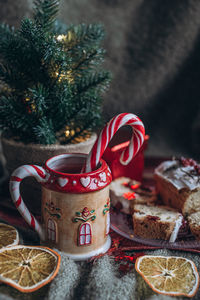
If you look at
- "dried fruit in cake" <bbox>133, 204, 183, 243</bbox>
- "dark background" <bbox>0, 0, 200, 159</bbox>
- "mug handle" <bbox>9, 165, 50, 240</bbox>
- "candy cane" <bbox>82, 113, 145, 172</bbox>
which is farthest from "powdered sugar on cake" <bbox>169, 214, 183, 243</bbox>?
"dark background" <bbox>0, 0, 200, 159</bbox>

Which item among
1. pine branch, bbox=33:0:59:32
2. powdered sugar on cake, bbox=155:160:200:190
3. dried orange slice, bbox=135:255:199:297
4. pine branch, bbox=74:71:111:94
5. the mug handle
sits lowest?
dried orange slice, bbox=135:255:199:297

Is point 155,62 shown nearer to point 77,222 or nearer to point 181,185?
point 181,185

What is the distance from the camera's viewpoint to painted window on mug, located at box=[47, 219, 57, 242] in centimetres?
97

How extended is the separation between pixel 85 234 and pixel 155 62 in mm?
1113

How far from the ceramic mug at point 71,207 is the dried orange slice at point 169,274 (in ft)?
0.52

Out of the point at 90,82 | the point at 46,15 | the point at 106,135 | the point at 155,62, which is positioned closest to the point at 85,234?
the point at 106,135

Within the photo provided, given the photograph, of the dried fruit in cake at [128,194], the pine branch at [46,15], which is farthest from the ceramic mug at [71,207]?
the pine branch at [46,15]

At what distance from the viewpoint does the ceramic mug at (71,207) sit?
36.4 inches

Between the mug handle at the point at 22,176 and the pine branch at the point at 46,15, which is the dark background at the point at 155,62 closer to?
the pine branch at the point at 46,15

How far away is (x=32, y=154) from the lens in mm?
1111

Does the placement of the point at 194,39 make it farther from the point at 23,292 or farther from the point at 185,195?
the point at 23,292

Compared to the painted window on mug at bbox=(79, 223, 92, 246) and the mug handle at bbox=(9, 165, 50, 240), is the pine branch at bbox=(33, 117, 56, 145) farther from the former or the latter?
the painted window on mug at bbox=(79, 223, 92, 246)

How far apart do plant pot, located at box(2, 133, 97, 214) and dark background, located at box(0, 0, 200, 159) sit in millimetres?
584

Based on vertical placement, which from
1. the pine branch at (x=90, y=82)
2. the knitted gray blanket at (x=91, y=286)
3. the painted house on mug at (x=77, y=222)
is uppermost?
the pine branch at (x=90, y=82)
